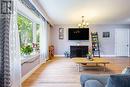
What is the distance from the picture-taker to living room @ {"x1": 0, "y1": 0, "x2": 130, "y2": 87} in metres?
2.99

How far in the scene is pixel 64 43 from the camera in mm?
11812

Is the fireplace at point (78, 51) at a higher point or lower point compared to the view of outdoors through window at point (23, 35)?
lower

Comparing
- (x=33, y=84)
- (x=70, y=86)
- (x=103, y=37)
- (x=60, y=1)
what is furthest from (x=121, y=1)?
(x=103, y=37)

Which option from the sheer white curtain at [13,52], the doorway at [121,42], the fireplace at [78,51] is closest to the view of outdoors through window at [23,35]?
the sheer white curtain at [13,52]

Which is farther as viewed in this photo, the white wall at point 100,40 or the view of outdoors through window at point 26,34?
the white wall at point 100,40

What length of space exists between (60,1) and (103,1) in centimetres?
137

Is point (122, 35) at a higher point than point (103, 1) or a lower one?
lower

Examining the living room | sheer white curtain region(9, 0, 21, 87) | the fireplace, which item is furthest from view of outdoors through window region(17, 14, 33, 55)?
the fireplace

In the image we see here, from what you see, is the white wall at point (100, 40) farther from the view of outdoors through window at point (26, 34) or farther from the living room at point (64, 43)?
the view of outdoors through window at point (26, 34)

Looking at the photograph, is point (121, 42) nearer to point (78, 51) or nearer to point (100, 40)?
point (100, 40)

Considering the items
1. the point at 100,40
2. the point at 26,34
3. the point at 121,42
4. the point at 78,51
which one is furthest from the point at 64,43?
the point at 26,34

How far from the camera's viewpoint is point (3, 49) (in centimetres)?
297

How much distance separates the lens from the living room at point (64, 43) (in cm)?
299

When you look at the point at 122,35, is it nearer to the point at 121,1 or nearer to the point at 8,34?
the point at 121,1
